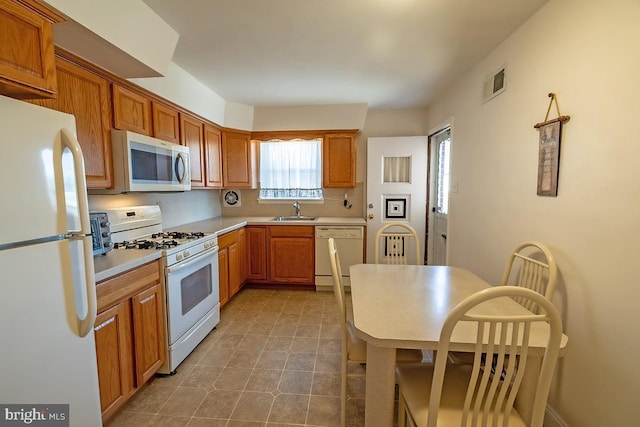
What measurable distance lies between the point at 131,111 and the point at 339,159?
240 centimetres

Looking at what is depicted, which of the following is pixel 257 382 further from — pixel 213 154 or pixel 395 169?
pixel 395 169

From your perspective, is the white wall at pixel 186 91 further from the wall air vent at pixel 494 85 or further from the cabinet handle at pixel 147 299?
the wall air vent at pixel 494 85

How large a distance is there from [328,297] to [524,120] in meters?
2.58

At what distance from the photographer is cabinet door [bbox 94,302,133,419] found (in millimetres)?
1454

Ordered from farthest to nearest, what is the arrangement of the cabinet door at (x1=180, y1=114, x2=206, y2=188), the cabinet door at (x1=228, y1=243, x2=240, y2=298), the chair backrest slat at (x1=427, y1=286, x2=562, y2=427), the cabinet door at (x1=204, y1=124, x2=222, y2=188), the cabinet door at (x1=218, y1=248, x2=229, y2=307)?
the cabinet door at (x1=204, y1=124, x2=222, y2=188) → the cabinet door at (x1=228, y1=243, x2=240, y2=298) → the cabinet door at (x1=218, y1=248, x2=229, y2=307) → the cabinet door at (x1=180, y1=114, x2=206, y2=188) → the chair backrest slat at (x1=427, y1=286, x2=562, y2=427)

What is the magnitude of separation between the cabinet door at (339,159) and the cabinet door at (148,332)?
253 centimetres

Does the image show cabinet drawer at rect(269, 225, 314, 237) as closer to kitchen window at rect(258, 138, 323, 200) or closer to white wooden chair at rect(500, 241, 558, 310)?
kitchen window at rect(258, 138, 323, 200)

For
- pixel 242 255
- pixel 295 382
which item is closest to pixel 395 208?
pixel 242 255

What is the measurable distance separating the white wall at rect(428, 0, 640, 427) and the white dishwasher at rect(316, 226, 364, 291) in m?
1.70

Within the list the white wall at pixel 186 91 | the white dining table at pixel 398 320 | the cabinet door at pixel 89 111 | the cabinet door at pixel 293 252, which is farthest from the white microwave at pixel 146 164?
the white dining table at pixel 398 320

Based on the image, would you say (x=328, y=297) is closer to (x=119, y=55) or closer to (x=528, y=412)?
(x=528, y=412)

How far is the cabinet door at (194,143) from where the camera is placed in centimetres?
276

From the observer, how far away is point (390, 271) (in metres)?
1.93

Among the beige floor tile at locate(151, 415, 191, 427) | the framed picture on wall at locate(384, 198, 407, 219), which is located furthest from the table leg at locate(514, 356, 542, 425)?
the framed picture on wall at locate(384, 198, 407, 219)
